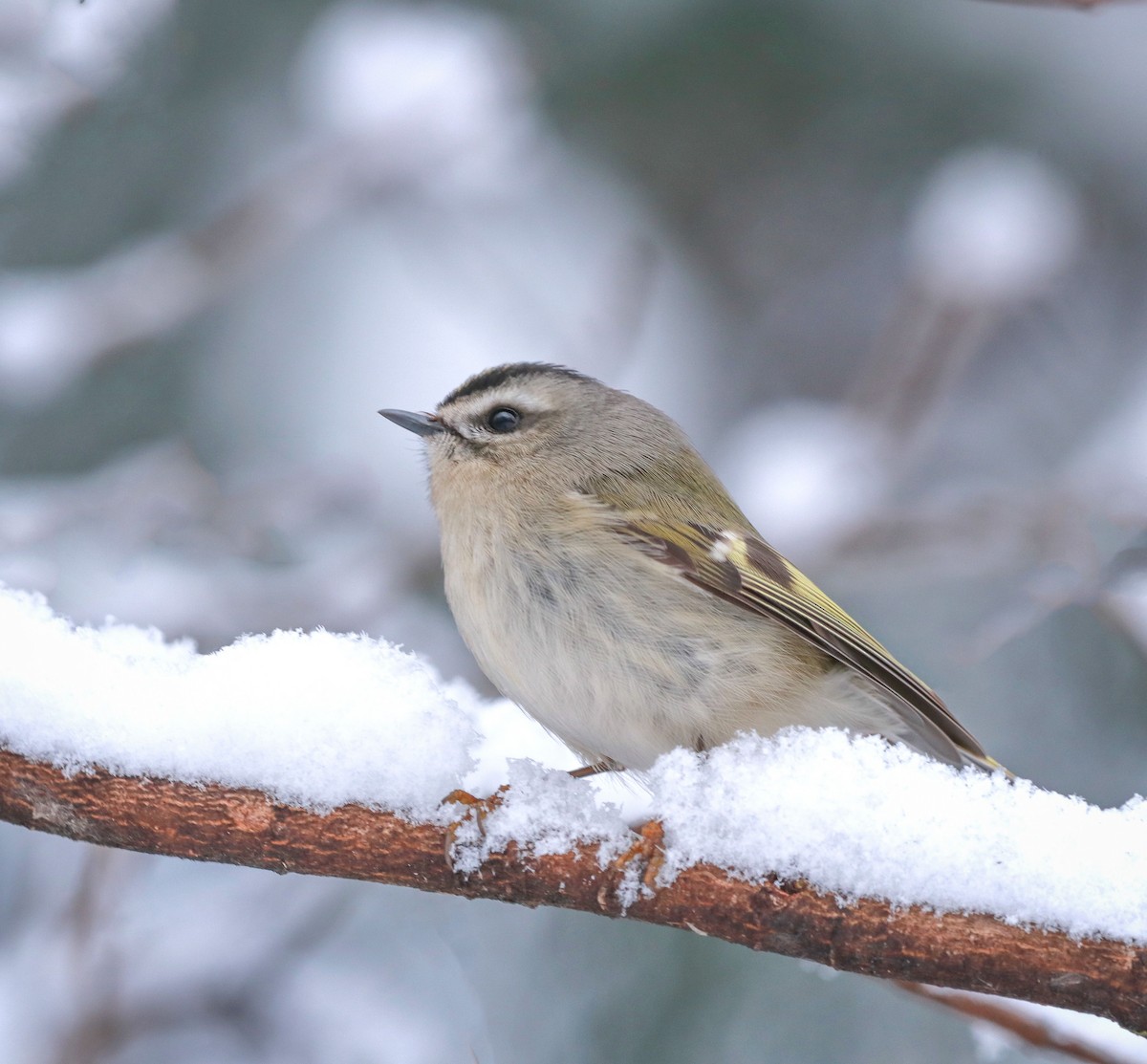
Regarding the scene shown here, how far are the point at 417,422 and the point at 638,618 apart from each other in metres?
0.75

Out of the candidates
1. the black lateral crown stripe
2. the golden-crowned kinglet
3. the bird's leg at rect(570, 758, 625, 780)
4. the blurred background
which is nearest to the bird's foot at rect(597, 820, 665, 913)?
the golden-crowned kinglet

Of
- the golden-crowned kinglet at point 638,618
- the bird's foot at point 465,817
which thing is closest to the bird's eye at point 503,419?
the golden-crowned kinglet at point 638,618

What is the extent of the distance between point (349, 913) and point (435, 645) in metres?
0.89

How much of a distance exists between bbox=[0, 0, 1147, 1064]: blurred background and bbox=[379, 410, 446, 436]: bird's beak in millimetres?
306

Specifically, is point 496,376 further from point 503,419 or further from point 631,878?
point 631,878

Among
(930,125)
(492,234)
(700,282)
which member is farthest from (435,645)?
(930,125)

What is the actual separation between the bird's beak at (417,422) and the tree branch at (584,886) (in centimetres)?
112

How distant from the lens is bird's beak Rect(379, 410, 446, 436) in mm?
2488

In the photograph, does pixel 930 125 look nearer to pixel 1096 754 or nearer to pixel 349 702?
pixel 1096 754

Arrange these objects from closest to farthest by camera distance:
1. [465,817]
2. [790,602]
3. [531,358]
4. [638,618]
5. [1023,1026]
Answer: [465,817] → [1023,1026] → [638,618] → [790,602] → [531,358]

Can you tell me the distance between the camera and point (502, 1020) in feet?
8.59

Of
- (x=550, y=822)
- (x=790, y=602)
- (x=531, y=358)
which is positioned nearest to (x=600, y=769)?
(x=790, y=602)

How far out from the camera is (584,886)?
155cm

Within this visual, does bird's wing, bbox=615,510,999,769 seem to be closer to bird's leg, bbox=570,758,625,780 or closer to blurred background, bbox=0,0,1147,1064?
bird's leg, bbox=570,758,625,780
